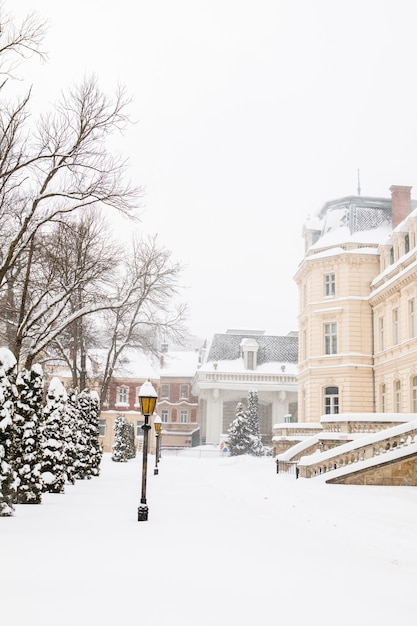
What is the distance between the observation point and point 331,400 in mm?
34344

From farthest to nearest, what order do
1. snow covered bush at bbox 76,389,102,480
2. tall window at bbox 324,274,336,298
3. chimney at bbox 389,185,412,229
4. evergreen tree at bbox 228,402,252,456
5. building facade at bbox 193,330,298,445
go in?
building facade at bbox 193,330,298,445 → evergreen tree at bbox 228,402,252,456 → tall window at bbox 324,274,336,298 → chimney at bbox 389,185,412,229 → snow covered bush at bbox 76,389,102,480

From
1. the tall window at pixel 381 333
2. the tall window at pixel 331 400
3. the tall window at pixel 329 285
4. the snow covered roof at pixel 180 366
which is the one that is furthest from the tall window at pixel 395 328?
the snow covered roof at pixel 180 366

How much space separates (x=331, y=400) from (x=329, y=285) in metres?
6.63

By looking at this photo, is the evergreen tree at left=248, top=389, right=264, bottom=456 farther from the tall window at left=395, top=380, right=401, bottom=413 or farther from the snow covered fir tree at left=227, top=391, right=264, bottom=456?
the tall window at left=395, top=380, right=401, bottom=413

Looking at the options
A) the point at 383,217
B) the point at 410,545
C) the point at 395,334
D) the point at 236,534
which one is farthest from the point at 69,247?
the point at 383,217

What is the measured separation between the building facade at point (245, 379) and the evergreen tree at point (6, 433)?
4209 centimetres

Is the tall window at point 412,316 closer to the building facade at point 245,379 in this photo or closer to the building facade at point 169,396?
the building facade at point 245,379

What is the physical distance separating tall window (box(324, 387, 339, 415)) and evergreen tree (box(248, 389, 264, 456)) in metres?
12.1

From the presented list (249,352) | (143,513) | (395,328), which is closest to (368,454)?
(143,513)

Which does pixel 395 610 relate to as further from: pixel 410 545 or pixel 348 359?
pixel 348 359

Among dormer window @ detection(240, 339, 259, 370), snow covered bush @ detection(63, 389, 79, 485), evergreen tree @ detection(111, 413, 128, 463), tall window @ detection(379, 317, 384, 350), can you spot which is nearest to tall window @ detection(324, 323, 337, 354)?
tall window @ detection(379, 317, 384, 350)

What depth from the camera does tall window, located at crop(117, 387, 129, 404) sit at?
6075 cm

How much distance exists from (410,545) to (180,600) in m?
4.97

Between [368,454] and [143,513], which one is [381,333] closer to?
[368,454]
